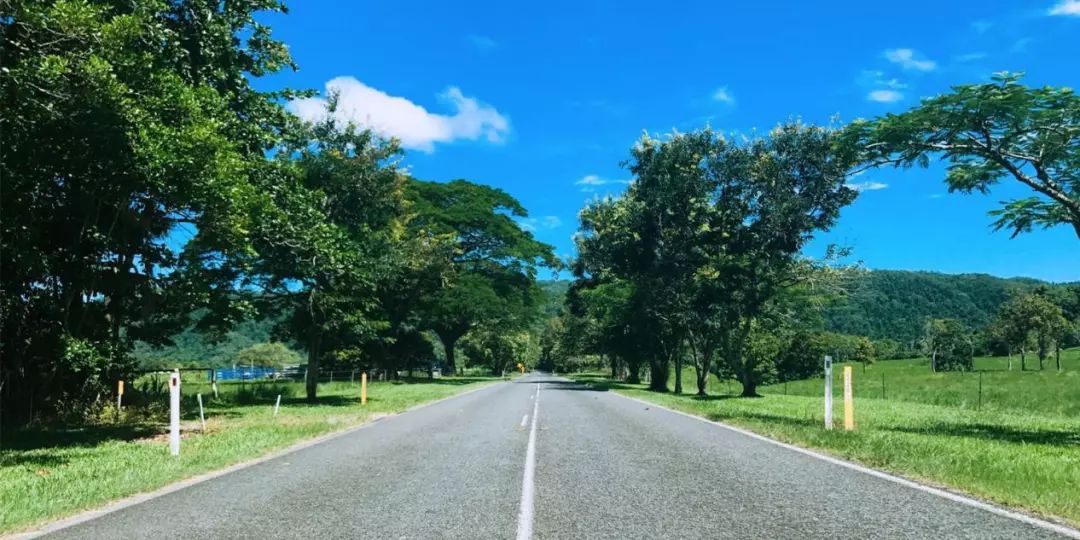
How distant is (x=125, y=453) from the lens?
11.6m

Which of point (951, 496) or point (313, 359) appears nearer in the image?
point (951, 496)

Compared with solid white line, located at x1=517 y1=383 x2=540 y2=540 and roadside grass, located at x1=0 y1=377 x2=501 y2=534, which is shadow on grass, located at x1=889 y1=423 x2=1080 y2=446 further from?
roadside grass, located at x1=0 y1=377 x2=501 y2=534

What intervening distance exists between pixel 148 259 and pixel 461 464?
1480 cm

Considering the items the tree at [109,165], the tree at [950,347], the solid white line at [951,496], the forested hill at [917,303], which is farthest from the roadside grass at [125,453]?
the forested hill at [917,303]

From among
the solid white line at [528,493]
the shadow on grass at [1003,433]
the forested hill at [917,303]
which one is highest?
the forested hill at [917,303]

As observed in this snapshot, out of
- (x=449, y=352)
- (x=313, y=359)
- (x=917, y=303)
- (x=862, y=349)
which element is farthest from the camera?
(x=917, y=303)

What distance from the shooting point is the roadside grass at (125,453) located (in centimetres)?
754

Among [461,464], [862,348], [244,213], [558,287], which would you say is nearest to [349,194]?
[244,213]

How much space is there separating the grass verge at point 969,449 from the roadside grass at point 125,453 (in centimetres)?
898

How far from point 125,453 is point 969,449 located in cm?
1328

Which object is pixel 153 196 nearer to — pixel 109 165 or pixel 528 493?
pixel 109 165

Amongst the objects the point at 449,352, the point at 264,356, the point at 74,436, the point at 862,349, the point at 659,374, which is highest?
the point at 74,436

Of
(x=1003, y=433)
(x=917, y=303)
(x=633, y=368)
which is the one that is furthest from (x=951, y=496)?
(x=917, y=303)

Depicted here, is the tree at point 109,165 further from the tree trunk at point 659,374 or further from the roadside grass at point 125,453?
the tree trunk at point 659,374
